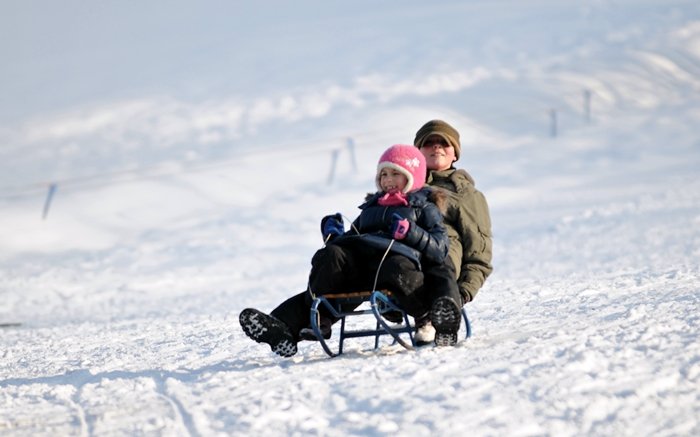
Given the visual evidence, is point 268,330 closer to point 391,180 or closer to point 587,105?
point 391,180

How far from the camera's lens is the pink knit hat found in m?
5.02

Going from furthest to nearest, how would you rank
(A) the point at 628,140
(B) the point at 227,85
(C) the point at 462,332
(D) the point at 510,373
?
(B) the point at 227,85, (A) the point at 628,140, (C) the point at 462,332, (D) the point at 510,373

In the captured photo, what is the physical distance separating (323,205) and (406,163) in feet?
36.5

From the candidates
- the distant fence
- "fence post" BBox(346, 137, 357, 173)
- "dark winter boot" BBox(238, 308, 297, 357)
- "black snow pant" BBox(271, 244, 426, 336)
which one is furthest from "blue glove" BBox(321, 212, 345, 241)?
"fence post" BBox(346, 137, 357, 173)

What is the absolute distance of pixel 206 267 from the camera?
12.8 metres

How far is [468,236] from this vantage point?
5426mm

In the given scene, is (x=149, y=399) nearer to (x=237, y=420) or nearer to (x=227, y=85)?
(x=237, y=420)

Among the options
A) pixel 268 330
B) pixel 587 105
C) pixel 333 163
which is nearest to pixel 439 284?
pixel 268 330

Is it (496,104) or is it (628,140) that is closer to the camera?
(628,140)

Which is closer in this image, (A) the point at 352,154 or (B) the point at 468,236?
(B) the point at 468,236

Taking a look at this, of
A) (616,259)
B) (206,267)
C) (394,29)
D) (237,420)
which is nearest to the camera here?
(237,420)

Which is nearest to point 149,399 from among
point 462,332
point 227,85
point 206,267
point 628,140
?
point 462,332

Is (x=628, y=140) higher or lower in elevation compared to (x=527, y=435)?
higher

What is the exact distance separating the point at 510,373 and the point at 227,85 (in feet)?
77.1
